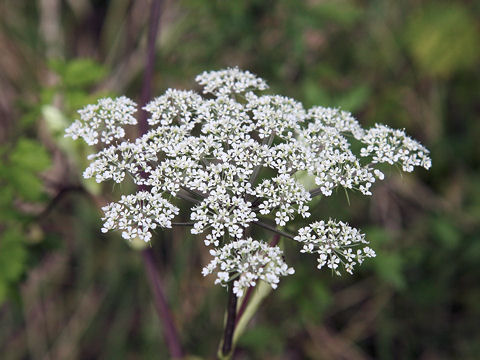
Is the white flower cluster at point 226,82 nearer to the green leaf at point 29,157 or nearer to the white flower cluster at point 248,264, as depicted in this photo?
the white flower cluster at point 248,264

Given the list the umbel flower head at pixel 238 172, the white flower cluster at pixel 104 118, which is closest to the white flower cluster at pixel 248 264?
the umbel flower head at pixel 238 172

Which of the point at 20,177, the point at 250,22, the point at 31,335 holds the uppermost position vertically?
the point at 250,22

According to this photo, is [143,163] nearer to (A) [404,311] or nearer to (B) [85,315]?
(B) [85,315]

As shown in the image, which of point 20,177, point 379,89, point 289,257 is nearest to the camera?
point 20,177

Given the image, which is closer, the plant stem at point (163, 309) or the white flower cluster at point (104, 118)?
the white flower cluster at point (104, 118)

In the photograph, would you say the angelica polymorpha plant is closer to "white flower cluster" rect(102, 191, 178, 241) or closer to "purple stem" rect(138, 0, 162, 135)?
"white flower cluster" rect(102, 191, 178, 241)

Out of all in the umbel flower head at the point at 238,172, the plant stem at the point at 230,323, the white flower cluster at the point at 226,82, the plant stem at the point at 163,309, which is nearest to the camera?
the umbel flower head at the point at 238,172

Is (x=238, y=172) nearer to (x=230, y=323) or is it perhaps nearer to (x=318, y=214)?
(x=230, y=323)

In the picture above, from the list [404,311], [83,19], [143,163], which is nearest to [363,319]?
[404,311]
